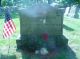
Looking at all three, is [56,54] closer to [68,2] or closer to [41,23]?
[41,23]

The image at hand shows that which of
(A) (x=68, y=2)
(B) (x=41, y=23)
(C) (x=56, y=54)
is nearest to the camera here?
(C) (x=56, y=54)

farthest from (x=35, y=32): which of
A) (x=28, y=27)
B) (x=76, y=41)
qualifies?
(x=76, y=41)

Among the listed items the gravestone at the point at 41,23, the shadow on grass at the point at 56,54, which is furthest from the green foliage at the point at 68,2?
the shadow on grass at the point at 56,54

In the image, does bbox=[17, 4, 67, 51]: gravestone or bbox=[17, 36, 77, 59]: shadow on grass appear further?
bbox=[17, 4, 67, 51]: gravestone

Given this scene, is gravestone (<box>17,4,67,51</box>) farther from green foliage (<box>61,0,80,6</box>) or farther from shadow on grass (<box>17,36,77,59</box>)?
green foliage (<box>61,0,80,6</box>)

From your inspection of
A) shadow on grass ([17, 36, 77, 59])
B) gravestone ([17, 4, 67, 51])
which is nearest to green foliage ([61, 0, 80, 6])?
gravestone ([17, 4, 67, 51])

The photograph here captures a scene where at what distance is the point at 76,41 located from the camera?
30.5ft

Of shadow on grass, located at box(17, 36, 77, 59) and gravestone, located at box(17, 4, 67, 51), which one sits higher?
gravestone, located at box(17, 4, 67, 51)

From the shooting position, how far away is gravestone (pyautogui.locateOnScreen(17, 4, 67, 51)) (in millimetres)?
7883

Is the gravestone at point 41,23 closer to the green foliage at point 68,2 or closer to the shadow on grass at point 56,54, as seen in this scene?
the shadow on grass at point 56,54

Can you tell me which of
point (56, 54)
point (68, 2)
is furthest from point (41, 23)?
point (68, 2)

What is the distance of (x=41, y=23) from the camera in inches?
317

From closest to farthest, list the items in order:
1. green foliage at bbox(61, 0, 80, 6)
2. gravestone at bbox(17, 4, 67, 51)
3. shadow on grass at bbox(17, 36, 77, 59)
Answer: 1. shadow on grass at bbox(17, 36, 77, 59)
2. gravestone at bbox(17, 4, 67, 51)
3. green foliage at bbox(61, 0, 80, 6)

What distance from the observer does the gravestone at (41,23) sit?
310 inches
